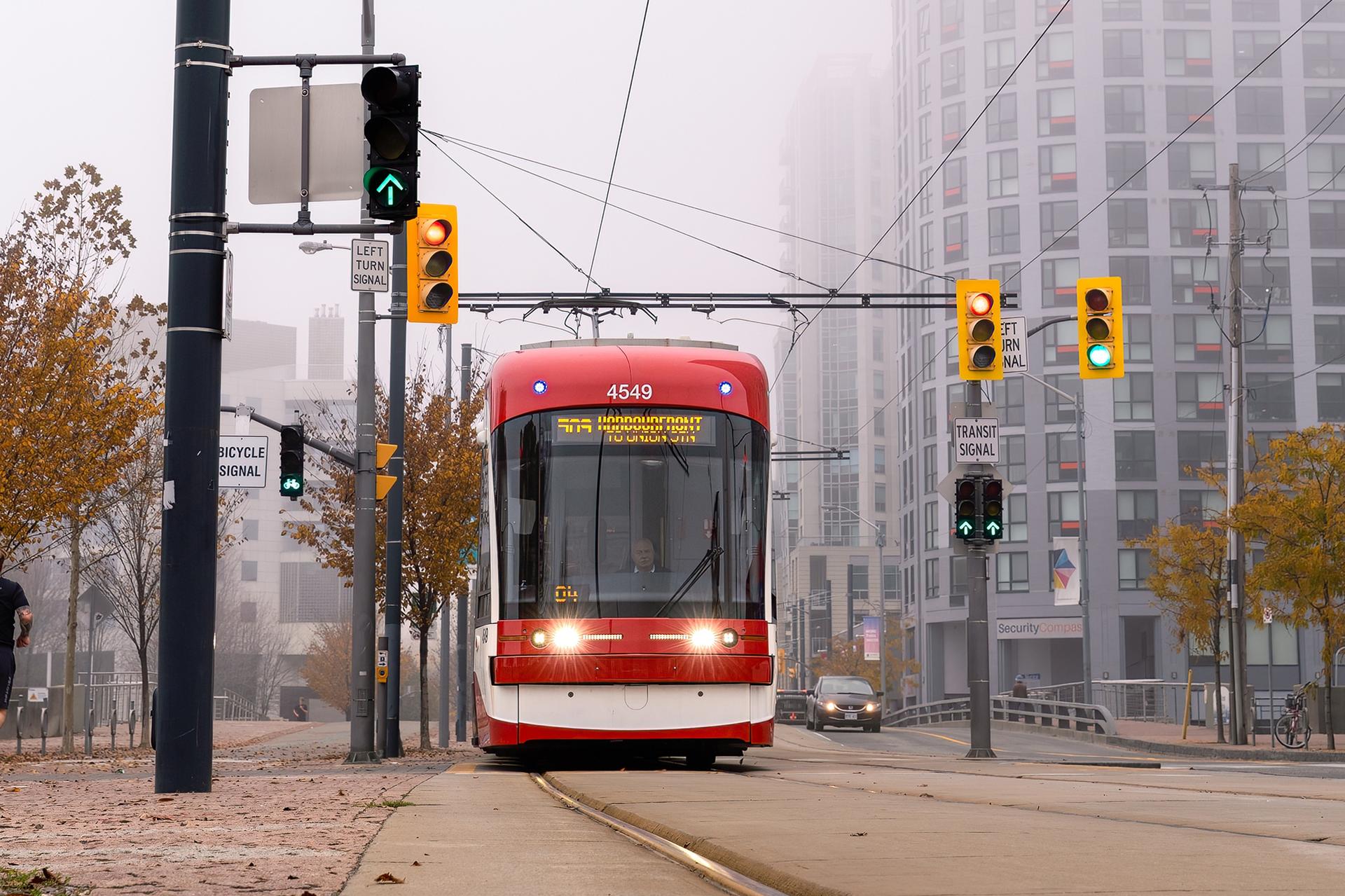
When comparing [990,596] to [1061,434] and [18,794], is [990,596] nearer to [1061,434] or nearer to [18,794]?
[1061,434]

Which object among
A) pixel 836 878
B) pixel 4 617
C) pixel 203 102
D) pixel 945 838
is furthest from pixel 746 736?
pixel 836 878

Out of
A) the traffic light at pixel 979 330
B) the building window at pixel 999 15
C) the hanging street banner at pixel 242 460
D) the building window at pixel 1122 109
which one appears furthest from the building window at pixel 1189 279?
the hanging street banner at pixel 242 460

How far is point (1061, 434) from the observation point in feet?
251

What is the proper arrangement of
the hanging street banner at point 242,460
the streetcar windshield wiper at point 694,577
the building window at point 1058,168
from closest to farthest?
the streetcar windshield wiper at point 694,577
the hanging street banner at point 242,460
the building window at point 1058,168

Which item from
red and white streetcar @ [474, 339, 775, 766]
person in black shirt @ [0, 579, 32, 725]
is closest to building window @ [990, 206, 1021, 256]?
red and white streetcar @ [474, 339, 775, 766]

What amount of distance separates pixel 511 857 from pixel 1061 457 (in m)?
72.9

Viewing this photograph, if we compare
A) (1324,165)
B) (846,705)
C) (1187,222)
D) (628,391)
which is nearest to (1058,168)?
(1187,222)

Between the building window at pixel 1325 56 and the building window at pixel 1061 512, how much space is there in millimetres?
21456

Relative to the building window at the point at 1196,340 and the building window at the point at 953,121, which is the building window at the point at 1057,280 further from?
the building window at the point at 953,121

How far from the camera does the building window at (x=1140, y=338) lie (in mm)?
75750

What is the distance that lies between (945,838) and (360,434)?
1572cm

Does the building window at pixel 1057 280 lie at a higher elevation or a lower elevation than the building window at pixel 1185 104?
lower

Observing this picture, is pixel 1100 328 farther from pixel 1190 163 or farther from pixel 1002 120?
pixel 1002 120

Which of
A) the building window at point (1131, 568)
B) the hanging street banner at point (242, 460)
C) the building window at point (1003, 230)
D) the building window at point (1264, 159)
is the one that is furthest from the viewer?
the building window at point (1003, 230)
